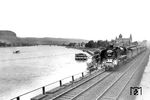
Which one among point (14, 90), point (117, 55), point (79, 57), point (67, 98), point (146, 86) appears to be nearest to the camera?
point (67, 98)

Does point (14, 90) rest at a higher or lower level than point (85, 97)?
lower

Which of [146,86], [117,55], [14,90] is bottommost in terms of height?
[14,90]

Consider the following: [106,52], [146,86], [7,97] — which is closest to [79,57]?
[106,52]

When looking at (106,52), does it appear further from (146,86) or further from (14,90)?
(14,90)

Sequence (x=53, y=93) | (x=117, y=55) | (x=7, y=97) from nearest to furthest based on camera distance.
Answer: (x=53, y=93) < (x=7, y=97) < (x=117, y=55)

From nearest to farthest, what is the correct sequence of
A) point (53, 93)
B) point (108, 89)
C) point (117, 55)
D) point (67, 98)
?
point (67, 98)
point (53, 93)
point (108, 89)
point (117, 55)

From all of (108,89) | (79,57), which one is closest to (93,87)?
(108,89)

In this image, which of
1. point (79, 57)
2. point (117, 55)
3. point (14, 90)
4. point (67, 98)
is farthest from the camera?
point (79, 57)

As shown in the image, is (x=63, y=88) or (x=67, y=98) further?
(x=63, y=88)

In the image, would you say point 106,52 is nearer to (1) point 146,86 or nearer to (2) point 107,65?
(2) point 107,65
